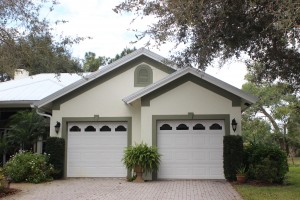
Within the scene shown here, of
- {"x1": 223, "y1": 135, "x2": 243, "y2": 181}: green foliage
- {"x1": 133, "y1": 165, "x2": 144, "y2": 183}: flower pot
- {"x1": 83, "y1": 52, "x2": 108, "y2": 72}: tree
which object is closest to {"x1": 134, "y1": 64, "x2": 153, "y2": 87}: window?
{"x1": 133, "y1": 165, "x2": 144, "y2": 183}: flower pot

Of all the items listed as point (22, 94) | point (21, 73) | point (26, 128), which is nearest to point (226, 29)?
point (21, 73)

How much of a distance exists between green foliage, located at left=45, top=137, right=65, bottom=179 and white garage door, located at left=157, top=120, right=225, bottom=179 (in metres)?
4.14

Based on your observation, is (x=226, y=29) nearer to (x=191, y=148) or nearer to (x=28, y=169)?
(x=191, y=148)

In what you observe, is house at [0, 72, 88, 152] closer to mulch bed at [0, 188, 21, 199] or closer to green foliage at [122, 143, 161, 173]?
green foliage at [122, 143, 161, 173]

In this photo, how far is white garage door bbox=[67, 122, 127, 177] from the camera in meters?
17.2

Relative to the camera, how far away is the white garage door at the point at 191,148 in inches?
627

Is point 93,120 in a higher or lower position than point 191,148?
higher

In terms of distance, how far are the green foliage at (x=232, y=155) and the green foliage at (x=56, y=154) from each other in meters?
6.70

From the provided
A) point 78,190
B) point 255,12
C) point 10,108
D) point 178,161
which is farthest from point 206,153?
point 10,108

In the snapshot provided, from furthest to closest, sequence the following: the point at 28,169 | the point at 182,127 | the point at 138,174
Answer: the point at 182,127 → the point at 28,169 → the point at 138,174

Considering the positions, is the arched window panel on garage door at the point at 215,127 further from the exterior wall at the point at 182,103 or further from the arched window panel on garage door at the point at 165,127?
the arched window panel on garage door at the point at 165,127

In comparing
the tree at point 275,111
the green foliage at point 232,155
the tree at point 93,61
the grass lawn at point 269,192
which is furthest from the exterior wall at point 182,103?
the tree at point 93,61

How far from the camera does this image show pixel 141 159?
15.2 metres

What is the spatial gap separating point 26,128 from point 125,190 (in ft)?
24.8
